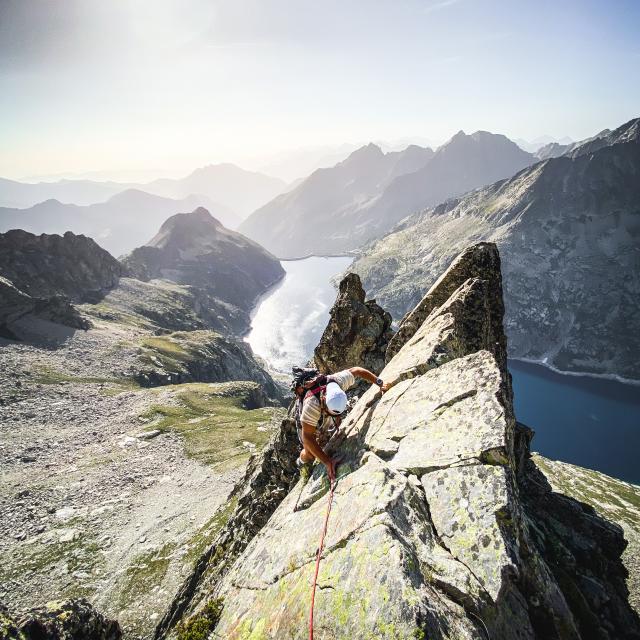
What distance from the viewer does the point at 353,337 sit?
28688mm

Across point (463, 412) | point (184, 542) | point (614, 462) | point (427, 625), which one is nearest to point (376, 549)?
point (427, 625)

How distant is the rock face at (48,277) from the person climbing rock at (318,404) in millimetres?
122762

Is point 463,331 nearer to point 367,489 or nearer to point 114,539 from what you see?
point 367,489

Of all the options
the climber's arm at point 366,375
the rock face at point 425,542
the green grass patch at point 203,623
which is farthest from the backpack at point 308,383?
the green grass patch at point 203,623

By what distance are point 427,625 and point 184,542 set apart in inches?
1283

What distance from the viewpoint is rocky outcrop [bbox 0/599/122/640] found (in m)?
11.9

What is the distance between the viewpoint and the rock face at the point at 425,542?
23.0ft

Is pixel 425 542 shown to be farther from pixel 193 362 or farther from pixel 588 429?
pixel 588 429

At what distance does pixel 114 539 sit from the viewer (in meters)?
34.9

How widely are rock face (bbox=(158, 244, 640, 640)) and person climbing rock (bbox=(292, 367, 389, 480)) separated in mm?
755

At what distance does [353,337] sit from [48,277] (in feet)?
583

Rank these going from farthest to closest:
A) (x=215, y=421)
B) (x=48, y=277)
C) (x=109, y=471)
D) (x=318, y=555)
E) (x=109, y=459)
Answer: (x=48, y=277) < (x=215, y=421) < (x=109, y=459) < (x=109, y=471) < (x=318, y=555)

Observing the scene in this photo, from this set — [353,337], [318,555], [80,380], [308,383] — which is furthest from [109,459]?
[318,555]

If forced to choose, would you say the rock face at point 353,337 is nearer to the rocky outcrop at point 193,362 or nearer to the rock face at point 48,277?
the rocky outcrop at point 193,362
